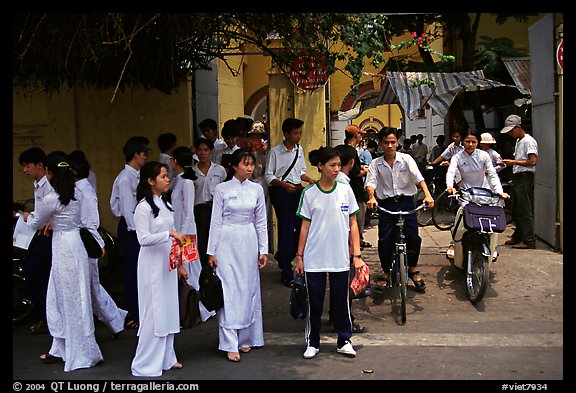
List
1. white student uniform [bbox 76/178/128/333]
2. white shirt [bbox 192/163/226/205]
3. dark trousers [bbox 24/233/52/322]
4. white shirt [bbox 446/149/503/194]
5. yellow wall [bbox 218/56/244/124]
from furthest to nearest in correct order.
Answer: yellow wall [bbox 218/56/244/124]
white shirt [bbox 446/149/503/194]
white shirt [bbox 192/163/226/205]
dark trousers [bbox 24/233/52/322]
white student uniform [bbox 76/178/128/333]

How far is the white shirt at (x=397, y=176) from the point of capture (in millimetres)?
7754

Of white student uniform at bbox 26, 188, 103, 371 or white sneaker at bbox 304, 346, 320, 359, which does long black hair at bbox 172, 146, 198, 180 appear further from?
white sneaker at bbox 304, 346, 320, 359

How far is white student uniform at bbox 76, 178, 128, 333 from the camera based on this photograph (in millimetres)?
6438

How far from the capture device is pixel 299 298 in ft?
21.1

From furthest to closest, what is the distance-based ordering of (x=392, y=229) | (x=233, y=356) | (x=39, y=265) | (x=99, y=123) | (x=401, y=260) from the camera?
1. (x=99, y=123)
2. (x=392, y=229)
3. (x=401, y=260)
4. (x=39, y=265)
5. (x=233, y=356)

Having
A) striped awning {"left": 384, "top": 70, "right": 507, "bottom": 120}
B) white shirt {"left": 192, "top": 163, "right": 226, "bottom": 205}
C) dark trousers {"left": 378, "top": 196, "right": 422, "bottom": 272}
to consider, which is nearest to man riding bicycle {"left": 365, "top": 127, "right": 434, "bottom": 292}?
dark trousers {"left": 378, "top": 196, "right": 422, "bottom": 272}

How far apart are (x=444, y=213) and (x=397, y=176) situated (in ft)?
16.1

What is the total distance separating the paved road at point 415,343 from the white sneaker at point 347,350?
0.06 metres

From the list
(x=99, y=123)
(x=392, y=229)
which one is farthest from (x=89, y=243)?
(x=99, y=123)

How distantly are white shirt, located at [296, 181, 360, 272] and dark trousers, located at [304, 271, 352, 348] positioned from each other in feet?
0.27

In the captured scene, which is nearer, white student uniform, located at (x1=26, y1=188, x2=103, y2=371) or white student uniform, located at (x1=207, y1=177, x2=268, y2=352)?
white student uniform, located at (x1=26, y1=188, x2=103, y2=371)

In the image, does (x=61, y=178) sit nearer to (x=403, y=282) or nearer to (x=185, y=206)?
(x=185, y=206)

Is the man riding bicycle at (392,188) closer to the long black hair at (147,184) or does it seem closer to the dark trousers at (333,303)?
the dark trousers at (333,303)
